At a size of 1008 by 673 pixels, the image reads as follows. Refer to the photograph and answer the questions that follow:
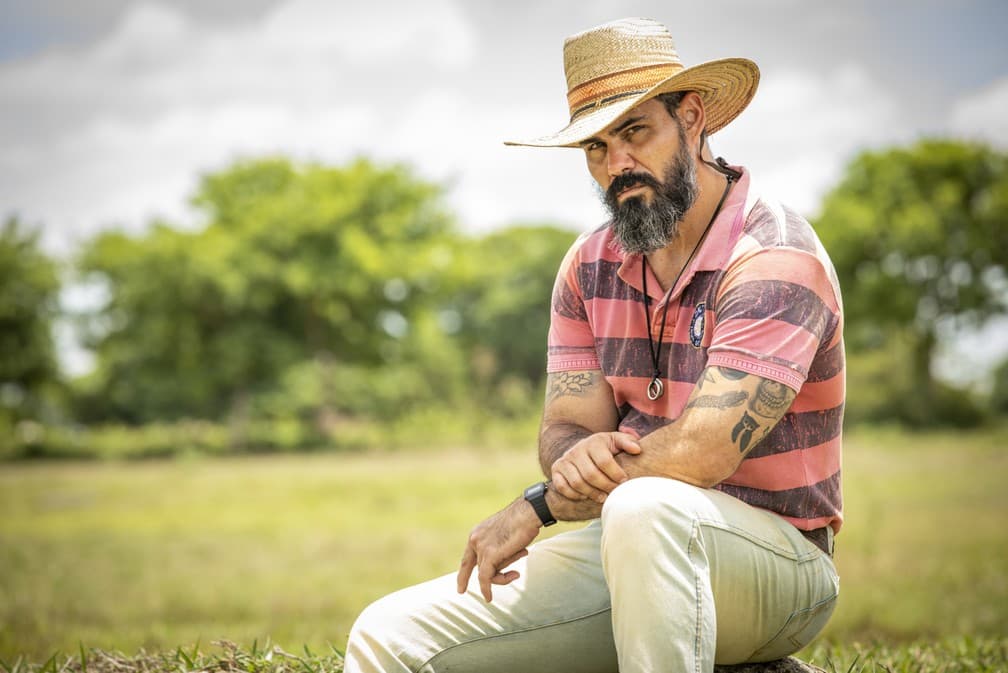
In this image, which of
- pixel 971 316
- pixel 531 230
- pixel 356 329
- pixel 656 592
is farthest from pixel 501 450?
pixel 531 230

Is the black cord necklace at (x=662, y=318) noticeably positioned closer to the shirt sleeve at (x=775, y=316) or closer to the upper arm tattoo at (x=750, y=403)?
the shirt sleeve at (x=775, y=316)

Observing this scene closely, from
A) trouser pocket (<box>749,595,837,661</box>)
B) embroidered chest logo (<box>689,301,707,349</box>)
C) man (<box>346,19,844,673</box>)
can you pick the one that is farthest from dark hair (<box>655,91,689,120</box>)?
trouser pocket (<box>749,595,837,661</box>)

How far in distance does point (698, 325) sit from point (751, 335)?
1.32ft

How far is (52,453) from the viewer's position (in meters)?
35.6

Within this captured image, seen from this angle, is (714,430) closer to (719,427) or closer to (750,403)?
(719,427)

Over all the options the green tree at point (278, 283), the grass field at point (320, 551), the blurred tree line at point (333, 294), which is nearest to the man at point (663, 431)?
the grass field at point (320, 551)

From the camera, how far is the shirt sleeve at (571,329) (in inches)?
162

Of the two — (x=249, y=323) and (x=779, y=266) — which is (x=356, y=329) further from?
(x=779, y=266)

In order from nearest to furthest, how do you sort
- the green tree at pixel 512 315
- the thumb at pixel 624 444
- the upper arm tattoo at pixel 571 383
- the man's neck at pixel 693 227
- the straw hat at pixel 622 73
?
1. the thumb at pixel 624 444
2. the straw hat at pixel 622 73
3. the man's neck at pixel 693 227
4. the upper arm tattoo at pixel 571 383
5. the green tree at pixel 512 315

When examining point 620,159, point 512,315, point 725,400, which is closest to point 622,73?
point 620,159

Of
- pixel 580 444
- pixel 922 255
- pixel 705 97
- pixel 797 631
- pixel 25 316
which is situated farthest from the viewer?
pixel 922 255

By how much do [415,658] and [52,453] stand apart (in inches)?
1424

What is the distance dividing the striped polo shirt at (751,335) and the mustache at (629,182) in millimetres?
255

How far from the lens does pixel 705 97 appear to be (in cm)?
397
